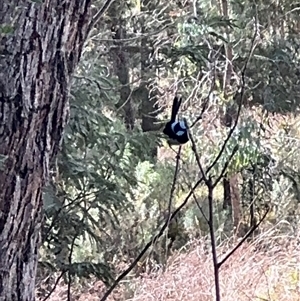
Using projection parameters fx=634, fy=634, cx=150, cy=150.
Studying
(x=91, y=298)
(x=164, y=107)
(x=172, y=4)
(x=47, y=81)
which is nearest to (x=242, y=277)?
(x=91, y=298)

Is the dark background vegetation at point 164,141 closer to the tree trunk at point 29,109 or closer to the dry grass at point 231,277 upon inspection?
the dry grass at point 231,277

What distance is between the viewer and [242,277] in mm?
3881

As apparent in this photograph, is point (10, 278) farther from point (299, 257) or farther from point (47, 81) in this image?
point (299, 257)

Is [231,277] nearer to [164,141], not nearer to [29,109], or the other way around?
[164,141]

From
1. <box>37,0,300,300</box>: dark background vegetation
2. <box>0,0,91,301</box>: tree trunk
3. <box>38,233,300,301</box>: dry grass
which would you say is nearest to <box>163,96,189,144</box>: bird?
<box>0,0,91,301</box>: tree trunk

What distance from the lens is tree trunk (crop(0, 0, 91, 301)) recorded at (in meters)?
1.37

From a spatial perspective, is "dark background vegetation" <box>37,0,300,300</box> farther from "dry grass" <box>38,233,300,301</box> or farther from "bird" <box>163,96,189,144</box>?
"bird" <box>163,96,189,144</box>

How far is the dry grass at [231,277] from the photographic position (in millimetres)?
3664

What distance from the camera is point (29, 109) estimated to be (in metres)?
1.39

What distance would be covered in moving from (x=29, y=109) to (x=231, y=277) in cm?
275

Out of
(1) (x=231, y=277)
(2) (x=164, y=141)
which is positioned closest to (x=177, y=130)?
(2) (x=164, y=141)

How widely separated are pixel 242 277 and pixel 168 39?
1534 mm

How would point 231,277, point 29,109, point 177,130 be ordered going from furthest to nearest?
1. point 231,277
2. point 177,130
3. point 29,109

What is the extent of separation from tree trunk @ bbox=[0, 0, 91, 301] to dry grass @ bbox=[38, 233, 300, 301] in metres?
2.23
